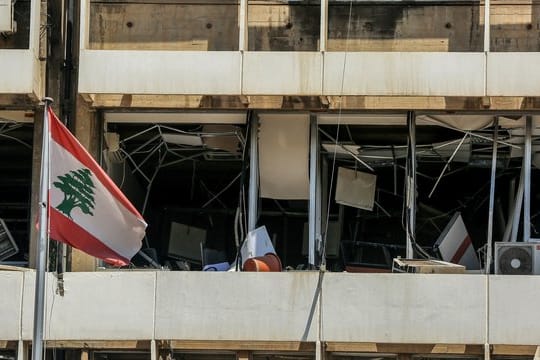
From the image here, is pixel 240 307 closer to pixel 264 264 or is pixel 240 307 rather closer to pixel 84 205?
pixel 264 264

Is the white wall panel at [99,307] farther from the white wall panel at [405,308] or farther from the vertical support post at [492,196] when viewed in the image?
the vertical support post at [492,196]

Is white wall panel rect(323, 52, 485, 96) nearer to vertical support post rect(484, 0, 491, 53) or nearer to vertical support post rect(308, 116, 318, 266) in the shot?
vertical support post rect(484, 0, 491, 53)

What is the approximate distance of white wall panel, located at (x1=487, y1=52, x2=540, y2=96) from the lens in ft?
60.1

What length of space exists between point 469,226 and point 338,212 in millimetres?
2513

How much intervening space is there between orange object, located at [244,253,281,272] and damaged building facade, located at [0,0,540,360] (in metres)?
0.35

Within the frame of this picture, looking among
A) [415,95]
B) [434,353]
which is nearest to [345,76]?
[415,95]

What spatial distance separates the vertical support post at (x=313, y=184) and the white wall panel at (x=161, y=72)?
1601 millimetres

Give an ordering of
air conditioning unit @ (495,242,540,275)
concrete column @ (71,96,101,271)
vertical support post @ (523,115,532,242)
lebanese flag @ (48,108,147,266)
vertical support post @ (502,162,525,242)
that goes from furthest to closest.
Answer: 1. concrete column @ (71,96,101,271)
2. vertical support post @ (502,162,525,242)
3. vertical support post @ (523,115,532,242)
4. air conditioning unit @ (495,242,540,275)
5. lebanese flag @ (48,108,147,266)

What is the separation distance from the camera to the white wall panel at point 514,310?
17.7m

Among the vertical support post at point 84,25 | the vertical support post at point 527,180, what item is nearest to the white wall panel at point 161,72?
the vertical support post at point 84,25

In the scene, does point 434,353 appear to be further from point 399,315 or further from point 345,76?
point 345,76

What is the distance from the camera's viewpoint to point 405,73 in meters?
18.4

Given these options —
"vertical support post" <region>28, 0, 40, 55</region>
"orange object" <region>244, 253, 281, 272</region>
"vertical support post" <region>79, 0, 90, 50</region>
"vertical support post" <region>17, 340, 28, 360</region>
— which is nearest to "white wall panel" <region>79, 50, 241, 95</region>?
"vertical support post" <region>79, 0, 90, 50</region>

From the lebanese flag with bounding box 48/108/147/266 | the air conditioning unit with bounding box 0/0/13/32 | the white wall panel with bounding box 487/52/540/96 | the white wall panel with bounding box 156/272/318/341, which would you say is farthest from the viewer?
the air conditioning unit with bounding box 0/0/13/32
